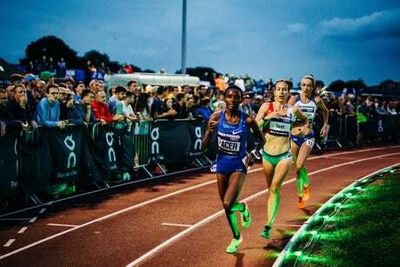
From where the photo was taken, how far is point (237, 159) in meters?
7.14

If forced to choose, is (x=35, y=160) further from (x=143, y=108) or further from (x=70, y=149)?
(x=143, y=108)

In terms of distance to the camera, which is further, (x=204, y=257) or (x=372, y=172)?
(x=372, y=172)

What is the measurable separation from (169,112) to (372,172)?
6657mm

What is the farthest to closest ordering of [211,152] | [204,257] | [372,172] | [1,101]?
[211,152] < [372,172] < [1,101] < [204,257]

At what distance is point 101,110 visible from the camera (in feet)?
42.7

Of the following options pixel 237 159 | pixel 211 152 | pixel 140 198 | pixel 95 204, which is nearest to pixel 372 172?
pixel 211 152

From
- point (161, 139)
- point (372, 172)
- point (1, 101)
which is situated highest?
point (1, 101)

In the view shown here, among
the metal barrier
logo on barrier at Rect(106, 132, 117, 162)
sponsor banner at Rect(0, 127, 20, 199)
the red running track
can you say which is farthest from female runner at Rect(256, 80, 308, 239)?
the metal barrier

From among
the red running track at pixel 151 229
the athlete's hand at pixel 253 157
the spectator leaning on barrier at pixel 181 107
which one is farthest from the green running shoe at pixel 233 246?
the spectator leaning on barrier at pixel 181 107

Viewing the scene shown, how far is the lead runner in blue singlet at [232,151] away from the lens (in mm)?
7074

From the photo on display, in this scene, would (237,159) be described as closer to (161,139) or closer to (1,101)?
(1,101)

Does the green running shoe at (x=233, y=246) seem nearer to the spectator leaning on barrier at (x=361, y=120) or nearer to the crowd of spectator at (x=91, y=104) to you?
the crowd of spectator at (x=91, y=104)

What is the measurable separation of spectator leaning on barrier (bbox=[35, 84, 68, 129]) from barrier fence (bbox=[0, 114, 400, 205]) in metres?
0.16

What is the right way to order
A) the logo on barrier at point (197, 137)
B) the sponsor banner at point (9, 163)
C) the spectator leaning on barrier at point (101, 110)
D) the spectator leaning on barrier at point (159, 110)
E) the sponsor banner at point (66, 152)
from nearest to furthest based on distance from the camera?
the sponsor banner at point (9, 163), the sponsor banner at point (66, 152), the spectator leaning on barrier at point (101, 110), the spectator leaning on barrier at point (159, 110), the logo on barrier at point (197, 137)
